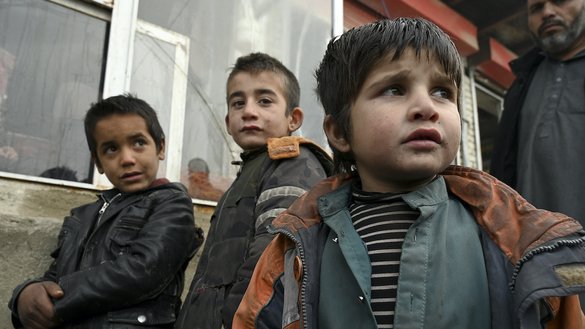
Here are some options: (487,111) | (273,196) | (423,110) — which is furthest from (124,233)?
(487,111)

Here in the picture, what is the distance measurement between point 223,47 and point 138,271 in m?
2.37

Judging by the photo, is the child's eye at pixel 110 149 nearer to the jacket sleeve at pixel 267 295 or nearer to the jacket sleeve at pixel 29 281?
the jacket sleeve at pixel 29 281

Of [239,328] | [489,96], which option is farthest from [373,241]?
[489,96]

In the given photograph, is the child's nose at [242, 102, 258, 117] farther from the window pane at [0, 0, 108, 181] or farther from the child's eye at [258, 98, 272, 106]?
the window pane at [0, 0, 108, 181]

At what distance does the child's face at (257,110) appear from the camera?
8.16 ft

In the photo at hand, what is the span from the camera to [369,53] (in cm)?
149

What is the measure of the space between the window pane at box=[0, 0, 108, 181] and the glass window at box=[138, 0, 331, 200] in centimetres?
54

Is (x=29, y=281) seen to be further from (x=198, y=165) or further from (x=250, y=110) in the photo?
(x=198, y=165)

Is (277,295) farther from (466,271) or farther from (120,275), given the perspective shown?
(120,275)

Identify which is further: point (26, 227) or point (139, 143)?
point (26, 227)

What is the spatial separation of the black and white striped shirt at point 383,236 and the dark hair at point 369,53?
240mm

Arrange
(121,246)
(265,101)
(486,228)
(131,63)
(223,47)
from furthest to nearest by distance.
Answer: (223,47)
(131,63)
(265,101)
(121,246)
(486,228)

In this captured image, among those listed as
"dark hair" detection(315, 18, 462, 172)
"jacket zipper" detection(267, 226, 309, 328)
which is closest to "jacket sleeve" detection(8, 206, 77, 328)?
"jacket zipper" detection(267, 226, 309, 328)

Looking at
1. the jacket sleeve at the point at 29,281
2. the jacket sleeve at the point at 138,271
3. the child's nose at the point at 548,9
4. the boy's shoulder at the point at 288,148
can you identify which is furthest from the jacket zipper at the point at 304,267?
the child's nose at the point at 548,9
